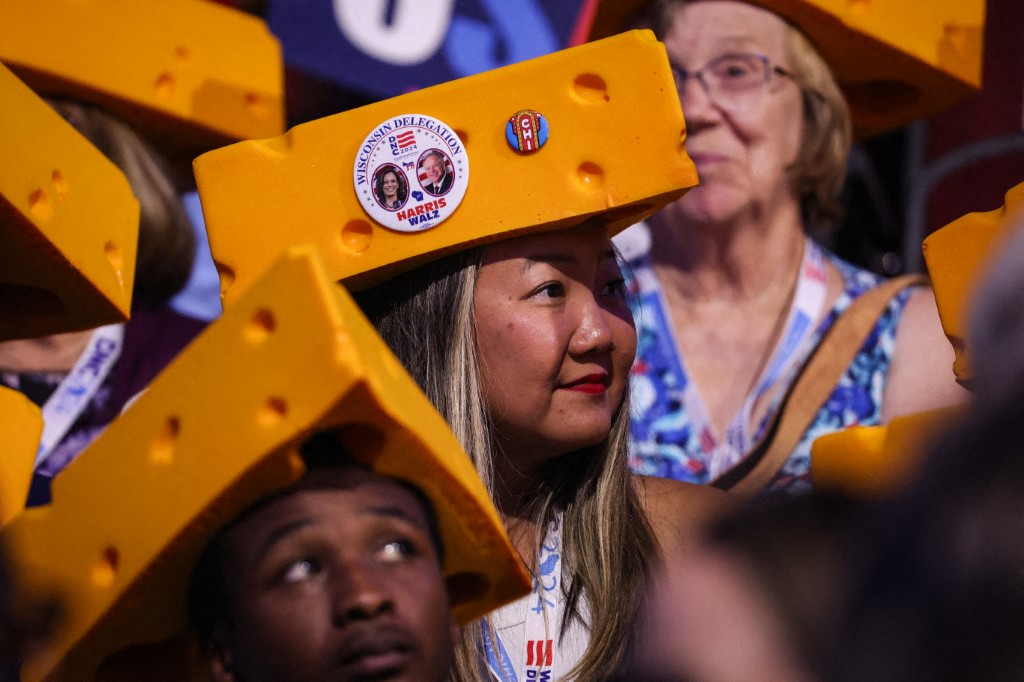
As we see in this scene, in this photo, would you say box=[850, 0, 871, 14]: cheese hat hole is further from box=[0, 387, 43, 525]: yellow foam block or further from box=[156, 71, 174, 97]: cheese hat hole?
box=[0, 387, 43, 525]: yellow foam block

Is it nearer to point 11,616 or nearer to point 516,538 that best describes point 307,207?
point 516,538

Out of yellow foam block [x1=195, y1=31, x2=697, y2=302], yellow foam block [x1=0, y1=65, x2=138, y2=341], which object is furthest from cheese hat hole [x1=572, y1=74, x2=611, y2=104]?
yellow foam block [x1=0, y1=65, x2=138, y2=341]

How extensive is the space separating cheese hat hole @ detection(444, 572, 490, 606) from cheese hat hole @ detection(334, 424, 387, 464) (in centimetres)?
21

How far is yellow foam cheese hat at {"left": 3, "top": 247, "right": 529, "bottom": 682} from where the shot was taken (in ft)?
3.99

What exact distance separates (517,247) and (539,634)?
502 millimetres

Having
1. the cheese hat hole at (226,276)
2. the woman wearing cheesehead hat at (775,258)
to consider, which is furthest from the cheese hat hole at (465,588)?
the woman wearing cheesehead hat at (775,258)

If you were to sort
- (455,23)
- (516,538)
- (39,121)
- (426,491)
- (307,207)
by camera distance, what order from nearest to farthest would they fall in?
(426,491) < (39,121) < (307,207) < (516,538) < (455,23)

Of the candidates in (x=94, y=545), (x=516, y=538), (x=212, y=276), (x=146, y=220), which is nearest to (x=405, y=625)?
(x=94, y=545)

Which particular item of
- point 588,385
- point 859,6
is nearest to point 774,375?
point 859,6

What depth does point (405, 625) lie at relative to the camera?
1.24 meters

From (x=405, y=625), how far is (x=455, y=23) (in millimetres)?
2166

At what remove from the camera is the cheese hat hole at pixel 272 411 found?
1.22 m

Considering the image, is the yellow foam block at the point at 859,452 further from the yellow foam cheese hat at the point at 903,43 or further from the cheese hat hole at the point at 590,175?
the yellow foam cheese hat at the point at 903,43

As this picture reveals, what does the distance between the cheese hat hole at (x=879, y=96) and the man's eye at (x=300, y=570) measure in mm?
1782
